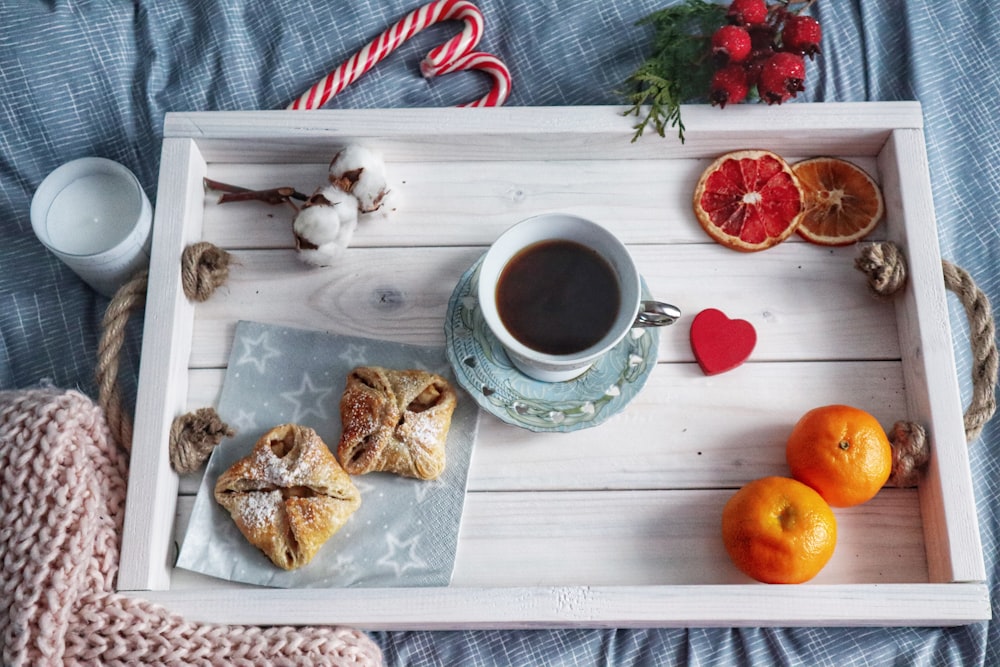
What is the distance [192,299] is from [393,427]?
32cm

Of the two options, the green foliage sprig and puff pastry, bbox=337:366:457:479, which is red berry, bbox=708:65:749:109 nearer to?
the green foliage sprig

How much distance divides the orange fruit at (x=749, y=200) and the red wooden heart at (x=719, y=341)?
0.11 meters

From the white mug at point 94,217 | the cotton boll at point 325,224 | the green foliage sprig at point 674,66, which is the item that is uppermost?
the green foliage sprig at point 674,66

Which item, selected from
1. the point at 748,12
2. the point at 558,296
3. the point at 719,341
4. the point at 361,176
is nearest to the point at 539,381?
the point at 558,296

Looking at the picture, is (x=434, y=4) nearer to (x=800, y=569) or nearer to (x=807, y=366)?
(x=807, y=366)

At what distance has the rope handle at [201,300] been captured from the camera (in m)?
1.06

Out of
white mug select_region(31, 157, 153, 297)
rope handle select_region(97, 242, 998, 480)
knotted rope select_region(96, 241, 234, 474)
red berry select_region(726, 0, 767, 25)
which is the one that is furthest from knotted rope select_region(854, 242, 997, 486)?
white mug select_region(31, 157, 153, 297)

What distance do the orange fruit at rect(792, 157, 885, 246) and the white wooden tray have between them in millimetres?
21

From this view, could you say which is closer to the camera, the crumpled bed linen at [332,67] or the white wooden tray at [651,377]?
the white wooden tray at [651,377]

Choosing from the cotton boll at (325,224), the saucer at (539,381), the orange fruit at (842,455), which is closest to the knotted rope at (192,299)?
the cotton boll at (325,224)

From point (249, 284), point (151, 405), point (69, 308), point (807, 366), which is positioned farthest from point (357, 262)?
point (807, 366)

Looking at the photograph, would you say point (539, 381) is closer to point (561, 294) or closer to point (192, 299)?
point (561, 294)

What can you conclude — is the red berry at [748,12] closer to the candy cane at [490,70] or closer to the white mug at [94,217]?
the candy cane at [490,70]

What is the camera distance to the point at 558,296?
1021mm
